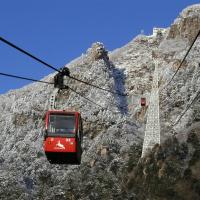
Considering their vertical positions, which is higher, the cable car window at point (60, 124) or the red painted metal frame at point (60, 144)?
the cable car window at point (60, 124)

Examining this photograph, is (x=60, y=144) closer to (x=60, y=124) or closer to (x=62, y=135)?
(x=62, y=135)

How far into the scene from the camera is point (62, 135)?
35.5 m

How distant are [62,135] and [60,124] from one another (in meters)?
0.64

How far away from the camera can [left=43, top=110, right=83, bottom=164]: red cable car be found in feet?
115

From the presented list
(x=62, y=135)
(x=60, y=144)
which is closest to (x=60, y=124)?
(x=62, y=135)

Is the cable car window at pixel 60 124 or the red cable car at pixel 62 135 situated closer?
the red cable car at pixel 62 135

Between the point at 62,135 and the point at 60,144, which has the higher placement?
the point at 62,135

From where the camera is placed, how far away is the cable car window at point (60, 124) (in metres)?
35.7

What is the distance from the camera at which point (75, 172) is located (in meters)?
185

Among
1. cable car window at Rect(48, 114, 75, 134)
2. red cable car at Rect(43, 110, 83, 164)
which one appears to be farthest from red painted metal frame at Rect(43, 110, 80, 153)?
cable car window at Rect(48, 114, 75, 134)

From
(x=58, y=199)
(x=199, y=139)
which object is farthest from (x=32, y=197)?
(x=199, y=139)

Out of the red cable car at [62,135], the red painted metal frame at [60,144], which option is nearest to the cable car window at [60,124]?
the red cable car at [62,135]

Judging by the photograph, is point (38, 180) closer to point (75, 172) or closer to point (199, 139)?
point (75, 172)

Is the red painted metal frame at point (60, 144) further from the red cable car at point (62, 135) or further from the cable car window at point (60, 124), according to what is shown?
the cable car window at point (60, 124)
